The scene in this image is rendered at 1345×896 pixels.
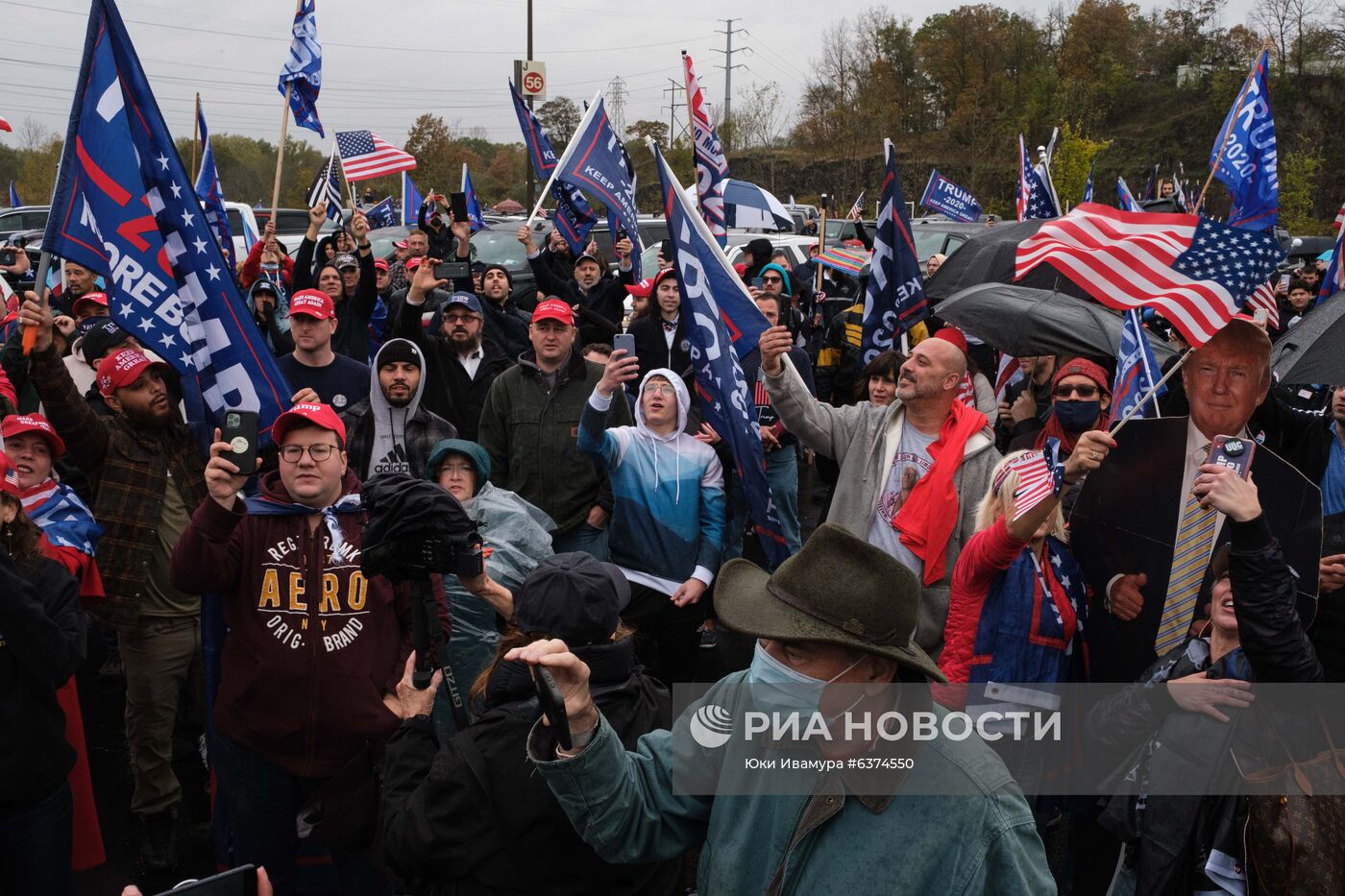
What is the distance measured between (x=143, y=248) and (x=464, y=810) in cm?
295

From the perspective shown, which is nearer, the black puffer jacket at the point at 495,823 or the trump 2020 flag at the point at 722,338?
the black puffer jacket at the point at 495,823

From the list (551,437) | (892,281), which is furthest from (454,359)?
(892,281)

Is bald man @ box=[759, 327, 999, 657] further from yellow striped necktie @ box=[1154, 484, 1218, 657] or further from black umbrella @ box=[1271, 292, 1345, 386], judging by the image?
black umbrella @ box=[1271, 292, 1345, 386]

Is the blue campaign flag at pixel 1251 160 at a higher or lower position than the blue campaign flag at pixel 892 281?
higher

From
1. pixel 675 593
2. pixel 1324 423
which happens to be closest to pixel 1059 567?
pixel 1324 423

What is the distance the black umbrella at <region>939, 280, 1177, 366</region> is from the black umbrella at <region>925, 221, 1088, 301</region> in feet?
4.13

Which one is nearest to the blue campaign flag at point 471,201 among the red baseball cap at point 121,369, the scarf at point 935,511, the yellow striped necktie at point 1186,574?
the red baseball cap at point 121,369

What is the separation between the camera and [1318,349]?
414 cm

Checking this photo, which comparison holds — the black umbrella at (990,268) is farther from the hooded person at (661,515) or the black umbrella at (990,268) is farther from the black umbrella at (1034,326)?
the hooded person at (661,515)

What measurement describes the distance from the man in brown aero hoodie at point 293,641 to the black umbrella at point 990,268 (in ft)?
17.9

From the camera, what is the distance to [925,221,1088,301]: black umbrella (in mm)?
8203

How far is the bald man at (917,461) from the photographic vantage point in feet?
14.7

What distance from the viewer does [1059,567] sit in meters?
4.08

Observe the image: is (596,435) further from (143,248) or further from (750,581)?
(750,581)
